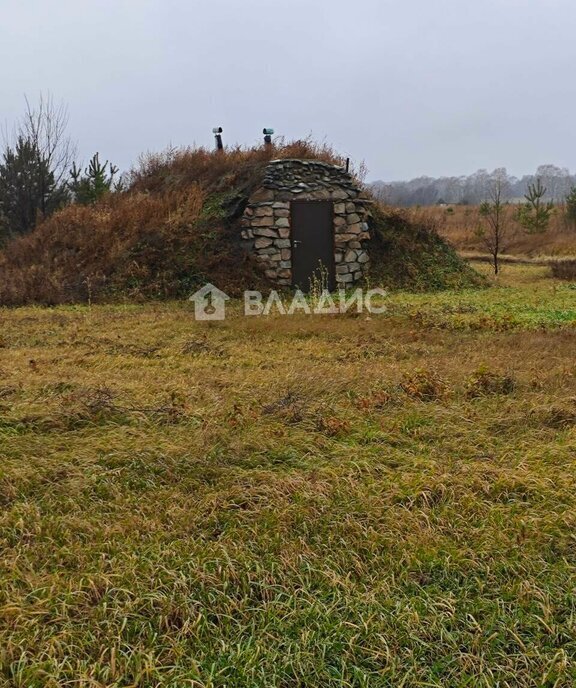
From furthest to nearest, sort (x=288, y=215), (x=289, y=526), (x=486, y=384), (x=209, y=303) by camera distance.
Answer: (x=288, y=215), (x=209, y=303), (x=486, y=384), (x=289, y=526)

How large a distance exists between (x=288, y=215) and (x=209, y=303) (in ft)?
8.99

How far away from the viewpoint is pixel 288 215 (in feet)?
41.0

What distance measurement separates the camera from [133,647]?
2.16 metres

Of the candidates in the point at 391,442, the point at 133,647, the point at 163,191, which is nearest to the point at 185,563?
the point at 133,647

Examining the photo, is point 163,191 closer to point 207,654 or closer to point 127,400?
point 127,400

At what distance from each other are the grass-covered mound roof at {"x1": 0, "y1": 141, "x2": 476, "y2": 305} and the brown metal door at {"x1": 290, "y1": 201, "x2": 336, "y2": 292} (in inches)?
37.2

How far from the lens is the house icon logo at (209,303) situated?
9857mm

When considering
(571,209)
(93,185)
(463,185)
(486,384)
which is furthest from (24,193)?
(463,185)

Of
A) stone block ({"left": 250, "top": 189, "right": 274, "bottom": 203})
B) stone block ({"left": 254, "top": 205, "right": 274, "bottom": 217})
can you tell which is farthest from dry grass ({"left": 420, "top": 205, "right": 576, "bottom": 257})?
stone block ({"left": 254, "top": 205, "right": 274, "bottom": 217})

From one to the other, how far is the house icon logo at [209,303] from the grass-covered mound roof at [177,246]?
239 millimetres

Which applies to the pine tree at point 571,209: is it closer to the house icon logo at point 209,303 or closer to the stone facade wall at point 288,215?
the stone facade wall at point 288,215

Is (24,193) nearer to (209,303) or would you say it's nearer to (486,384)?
(209,303)

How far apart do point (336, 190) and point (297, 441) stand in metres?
9.71

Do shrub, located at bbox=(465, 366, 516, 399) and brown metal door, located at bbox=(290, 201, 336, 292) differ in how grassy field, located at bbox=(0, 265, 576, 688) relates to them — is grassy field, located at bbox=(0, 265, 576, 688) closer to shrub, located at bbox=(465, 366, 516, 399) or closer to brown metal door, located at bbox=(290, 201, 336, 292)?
shrub, located at bbox=(465, 366, 516, 399)
